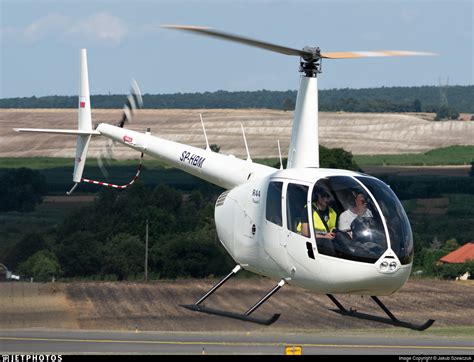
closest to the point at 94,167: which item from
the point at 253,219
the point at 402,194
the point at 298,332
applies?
the point at 402,194

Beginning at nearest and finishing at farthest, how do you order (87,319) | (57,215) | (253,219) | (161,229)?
(253,219) → (87,319) → (161,229) → (57,215)

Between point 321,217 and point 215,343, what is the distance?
29.8 meters

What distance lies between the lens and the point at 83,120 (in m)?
38.2

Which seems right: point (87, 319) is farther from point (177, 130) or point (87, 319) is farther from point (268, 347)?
point (177, 130)

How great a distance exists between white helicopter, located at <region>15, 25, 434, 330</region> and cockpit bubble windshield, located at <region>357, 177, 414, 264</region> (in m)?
0.02

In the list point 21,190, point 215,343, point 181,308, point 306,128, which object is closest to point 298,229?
point 306,128

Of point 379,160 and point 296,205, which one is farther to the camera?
point 379,160

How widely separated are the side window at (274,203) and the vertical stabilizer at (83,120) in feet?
44.6

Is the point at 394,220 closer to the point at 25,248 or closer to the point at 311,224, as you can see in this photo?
the point at 311,224

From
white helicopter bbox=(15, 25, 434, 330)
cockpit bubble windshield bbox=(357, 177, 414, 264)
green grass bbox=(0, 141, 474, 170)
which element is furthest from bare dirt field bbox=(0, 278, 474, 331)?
green grass bbox=(0, 141, 474, 170)

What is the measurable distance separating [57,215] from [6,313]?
35.8m

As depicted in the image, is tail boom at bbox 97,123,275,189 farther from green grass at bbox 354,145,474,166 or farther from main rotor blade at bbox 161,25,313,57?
green grass at bbox 354,145,474,166

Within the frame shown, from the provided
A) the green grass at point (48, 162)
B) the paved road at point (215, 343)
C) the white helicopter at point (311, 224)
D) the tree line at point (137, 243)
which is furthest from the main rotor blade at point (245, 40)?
the green grass at point (48, 162)

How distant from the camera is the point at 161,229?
7769 centimetres
